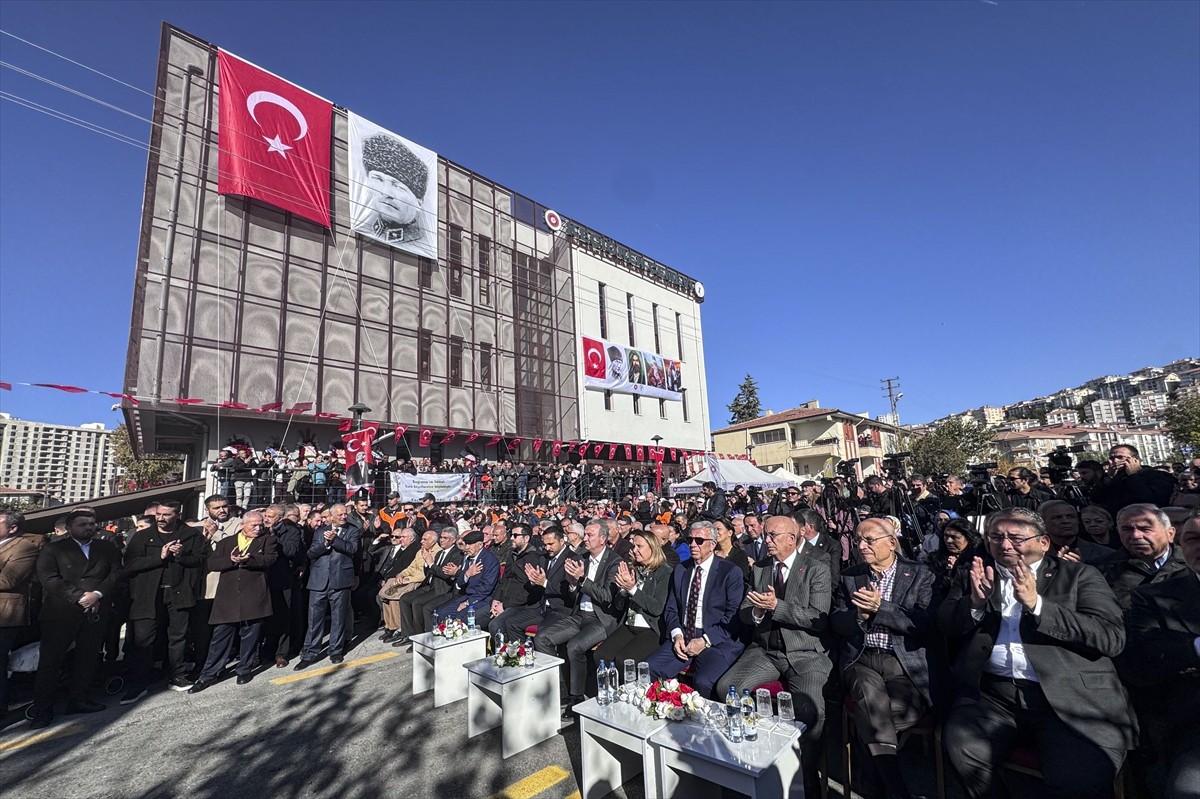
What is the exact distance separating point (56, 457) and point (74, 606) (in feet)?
568

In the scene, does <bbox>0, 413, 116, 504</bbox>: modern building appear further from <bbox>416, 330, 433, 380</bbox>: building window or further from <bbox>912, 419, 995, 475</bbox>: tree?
<bbox>912, 419, 995, 475</bbox>: tree

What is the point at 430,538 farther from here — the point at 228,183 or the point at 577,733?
the point at 228,183

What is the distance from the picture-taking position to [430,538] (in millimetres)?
7965

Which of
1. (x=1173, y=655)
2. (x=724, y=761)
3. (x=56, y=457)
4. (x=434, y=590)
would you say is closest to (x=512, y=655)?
(x=724, y=761)

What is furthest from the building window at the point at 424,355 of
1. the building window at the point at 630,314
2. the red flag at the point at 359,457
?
the building window at the point at 630,314

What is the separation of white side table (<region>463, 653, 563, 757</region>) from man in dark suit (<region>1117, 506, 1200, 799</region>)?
385 centimetres

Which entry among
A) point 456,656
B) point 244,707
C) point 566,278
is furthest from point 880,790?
point 566,278

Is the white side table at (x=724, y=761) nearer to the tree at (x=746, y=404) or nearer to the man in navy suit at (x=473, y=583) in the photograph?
the man in navy suit at (x=473, y=583)

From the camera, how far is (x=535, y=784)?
12.3 feet

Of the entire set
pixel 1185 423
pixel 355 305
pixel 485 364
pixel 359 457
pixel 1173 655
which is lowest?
pixel 1173 655

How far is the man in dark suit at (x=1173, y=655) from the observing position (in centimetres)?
267

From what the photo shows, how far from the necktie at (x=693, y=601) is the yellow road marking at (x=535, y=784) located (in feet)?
4.69

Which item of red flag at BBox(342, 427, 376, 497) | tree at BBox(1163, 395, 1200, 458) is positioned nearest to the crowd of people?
red flag at BBox(342, 427, 376, 497)

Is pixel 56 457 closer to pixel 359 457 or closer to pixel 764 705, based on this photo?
pixel 359 457
